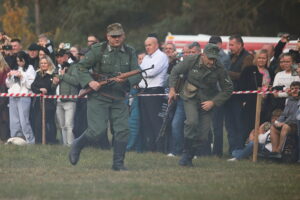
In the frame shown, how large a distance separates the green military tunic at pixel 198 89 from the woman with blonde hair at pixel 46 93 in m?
4.92

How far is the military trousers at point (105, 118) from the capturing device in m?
12.8

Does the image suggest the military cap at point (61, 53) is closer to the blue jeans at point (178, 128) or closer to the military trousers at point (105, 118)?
the blue jeans at point (178, 128)

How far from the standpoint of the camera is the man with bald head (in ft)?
53.6

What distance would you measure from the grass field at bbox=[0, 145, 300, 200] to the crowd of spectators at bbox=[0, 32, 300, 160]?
865mm

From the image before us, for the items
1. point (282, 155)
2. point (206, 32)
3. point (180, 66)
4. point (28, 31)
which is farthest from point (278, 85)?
point (28, 31)

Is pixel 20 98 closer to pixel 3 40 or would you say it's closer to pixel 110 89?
pixel 3 40

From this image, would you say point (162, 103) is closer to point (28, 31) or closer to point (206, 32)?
point (206, 32)

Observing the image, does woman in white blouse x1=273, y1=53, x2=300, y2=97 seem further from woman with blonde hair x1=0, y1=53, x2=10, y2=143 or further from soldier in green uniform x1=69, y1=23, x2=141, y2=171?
woman with blonde hair x1=0, y1=53, x2=10, y2=143

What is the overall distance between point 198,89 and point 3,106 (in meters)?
6.53

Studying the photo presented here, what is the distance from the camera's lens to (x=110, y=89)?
42.0 feet

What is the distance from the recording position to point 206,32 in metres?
42.9

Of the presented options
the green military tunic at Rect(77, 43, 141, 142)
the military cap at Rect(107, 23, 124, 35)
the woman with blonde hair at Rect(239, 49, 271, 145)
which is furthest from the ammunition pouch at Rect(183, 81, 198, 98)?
the woman with blonde hair at Rect(239, 49, 271, 145)

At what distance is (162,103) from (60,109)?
242 centimetres

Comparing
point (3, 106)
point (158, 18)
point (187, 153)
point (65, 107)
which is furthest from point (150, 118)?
point (158, 18)
